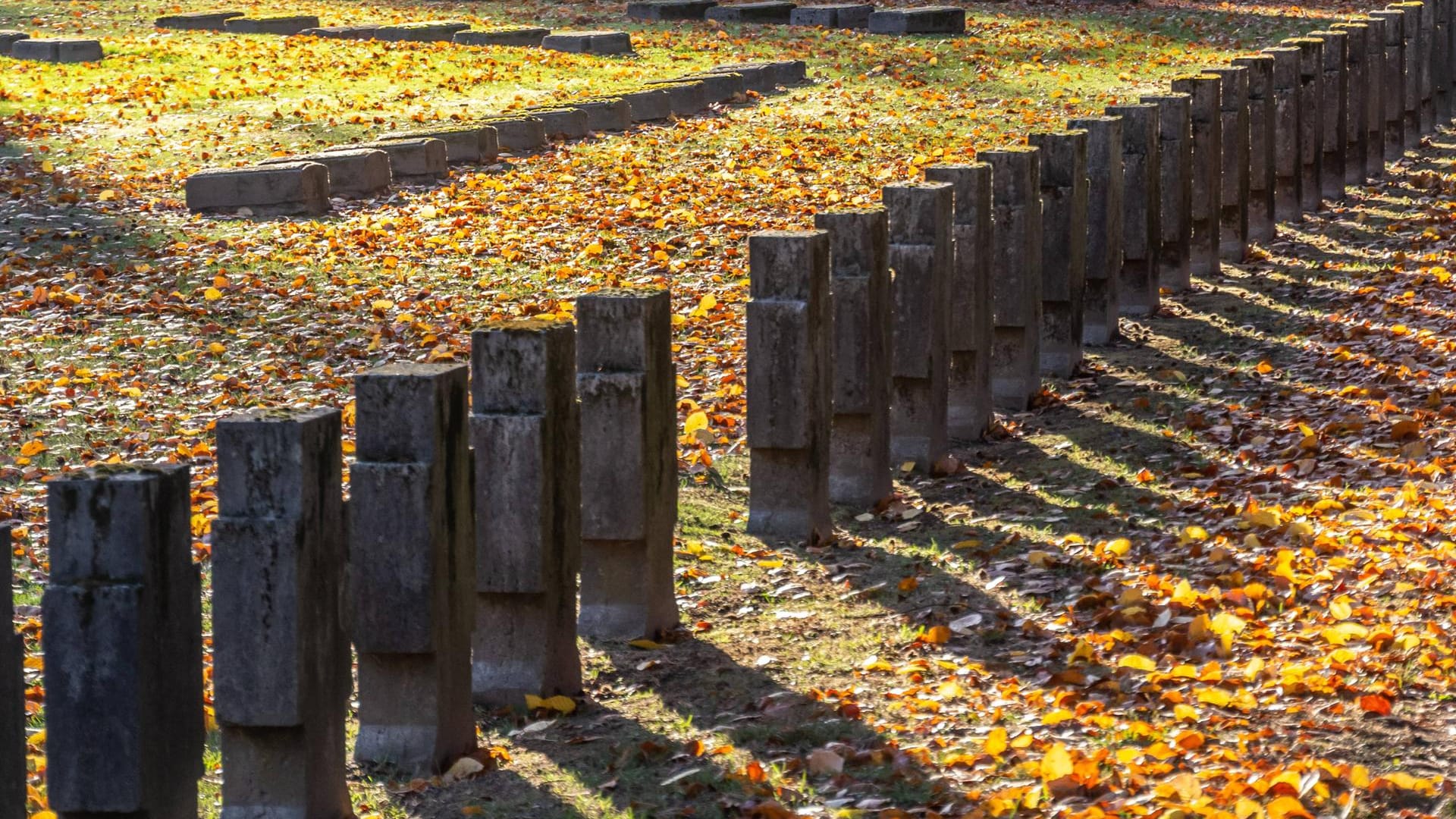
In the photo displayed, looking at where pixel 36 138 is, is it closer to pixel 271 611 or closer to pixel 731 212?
pixel 731 212

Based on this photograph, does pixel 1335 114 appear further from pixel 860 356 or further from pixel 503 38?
pixel 503 38

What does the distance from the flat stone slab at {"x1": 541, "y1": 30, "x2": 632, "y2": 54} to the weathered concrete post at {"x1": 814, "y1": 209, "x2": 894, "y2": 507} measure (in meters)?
16.3

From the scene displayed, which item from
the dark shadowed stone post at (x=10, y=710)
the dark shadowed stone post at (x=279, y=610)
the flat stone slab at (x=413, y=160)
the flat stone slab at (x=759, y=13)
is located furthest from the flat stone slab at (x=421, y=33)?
the dark shadowed stone post at (x=10, y=710)

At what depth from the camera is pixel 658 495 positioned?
18.3ft

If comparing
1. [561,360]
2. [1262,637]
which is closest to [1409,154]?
[1262,637]

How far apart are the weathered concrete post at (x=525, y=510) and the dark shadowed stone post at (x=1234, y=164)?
6.60 meters

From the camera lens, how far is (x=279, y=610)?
3.78m

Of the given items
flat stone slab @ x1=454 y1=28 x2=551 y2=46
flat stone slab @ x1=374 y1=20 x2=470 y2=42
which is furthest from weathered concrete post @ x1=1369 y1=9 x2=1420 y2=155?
flat stone slab @ x1=374 y1=20 x2=470 y2=42

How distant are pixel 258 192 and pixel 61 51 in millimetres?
9455

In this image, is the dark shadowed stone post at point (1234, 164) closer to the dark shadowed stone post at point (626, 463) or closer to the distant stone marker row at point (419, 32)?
the dark shadowed stone post at point (626, 463)

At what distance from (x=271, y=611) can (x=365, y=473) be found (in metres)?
0.51

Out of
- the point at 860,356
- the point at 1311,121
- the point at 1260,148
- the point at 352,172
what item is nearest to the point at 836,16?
the point at 352,172

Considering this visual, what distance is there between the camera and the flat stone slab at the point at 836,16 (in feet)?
82.9

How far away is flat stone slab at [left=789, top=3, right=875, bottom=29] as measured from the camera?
25266 millimetres
